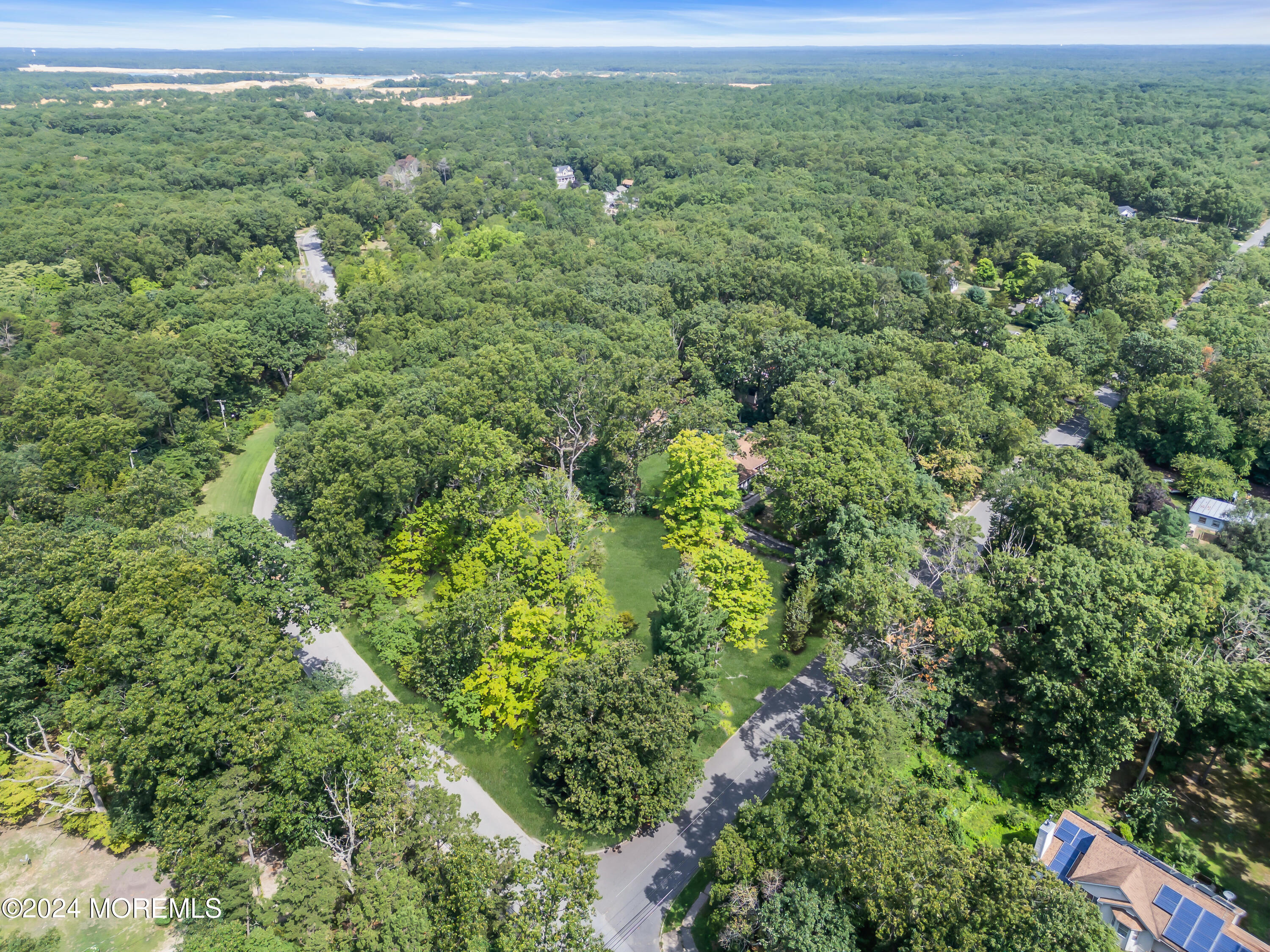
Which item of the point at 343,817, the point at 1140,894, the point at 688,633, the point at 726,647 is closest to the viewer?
the point at 1140,894

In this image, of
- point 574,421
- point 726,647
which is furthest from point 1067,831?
point 574,421

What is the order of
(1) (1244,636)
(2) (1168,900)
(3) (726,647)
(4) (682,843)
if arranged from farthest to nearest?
(3) (726,647) < (1) (1244,636) < (4) (682,843) < (2) (1168,900)

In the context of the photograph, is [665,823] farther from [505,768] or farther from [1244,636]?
[1244,636]

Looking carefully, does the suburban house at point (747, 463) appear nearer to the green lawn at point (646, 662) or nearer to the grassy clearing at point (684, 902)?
the green lawn at point (646, 662)

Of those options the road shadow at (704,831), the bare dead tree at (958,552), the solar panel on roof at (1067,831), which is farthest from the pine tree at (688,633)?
the solar panel on roof at (1067,831)

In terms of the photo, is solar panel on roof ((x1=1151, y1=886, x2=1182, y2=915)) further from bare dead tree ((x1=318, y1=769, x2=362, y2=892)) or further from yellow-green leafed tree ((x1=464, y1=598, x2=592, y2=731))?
bare dead tree ((x1=318, y1=769, x2=362, y2=892))

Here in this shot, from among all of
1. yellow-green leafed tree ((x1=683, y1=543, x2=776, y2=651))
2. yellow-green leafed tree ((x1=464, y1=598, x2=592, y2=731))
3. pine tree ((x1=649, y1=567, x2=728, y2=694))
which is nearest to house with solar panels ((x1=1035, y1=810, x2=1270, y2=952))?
pine tree ((x1=649, y1=567, x2=728, y2=694))

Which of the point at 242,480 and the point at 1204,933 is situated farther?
the point at 242,480
